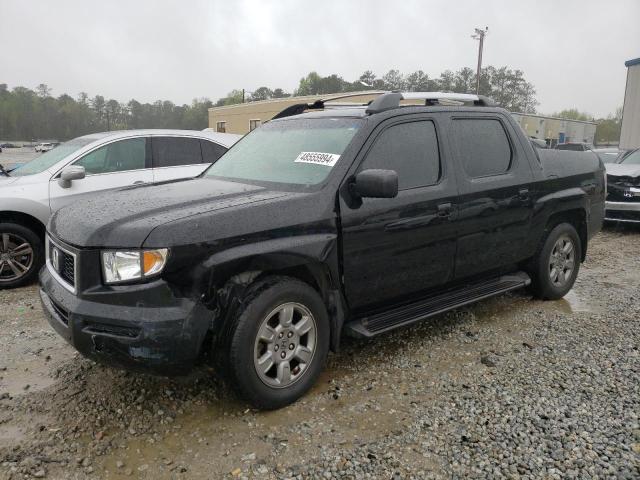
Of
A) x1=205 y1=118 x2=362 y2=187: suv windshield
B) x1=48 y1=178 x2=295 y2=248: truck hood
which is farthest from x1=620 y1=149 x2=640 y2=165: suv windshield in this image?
x1=48 y1=178 x2=295 y2=248: truck hood

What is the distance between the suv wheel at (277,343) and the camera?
2.82 m

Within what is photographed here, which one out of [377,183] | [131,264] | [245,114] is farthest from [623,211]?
[245,114]

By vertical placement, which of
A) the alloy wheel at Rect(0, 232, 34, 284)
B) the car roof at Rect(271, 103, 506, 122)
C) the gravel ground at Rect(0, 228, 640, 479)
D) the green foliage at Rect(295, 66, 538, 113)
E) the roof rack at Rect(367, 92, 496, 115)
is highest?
the green foliage at Rect(295, 66, 538, 113)

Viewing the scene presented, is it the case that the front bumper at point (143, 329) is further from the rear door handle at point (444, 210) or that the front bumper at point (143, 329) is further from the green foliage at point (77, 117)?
the green foliage at point (77, 117)

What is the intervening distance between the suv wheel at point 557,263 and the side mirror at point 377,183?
2.41 meters

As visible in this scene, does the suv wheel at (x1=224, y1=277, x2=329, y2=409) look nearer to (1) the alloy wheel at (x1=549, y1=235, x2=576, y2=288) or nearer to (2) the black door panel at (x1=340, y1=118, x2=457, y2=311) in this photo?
(2) the black door panel at (x1=340, y1=118, x2=457, y2=311)

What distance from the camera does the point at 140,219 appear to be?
2.79m

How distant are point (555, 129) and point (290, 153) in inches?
1898

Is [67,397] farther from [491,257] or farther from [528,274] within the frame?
[528,274]

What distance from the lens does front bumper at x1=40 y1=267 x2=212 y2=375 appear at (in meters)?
2.61

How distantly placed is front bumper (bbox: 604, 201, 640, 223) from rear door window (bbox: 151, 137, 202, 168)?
290 inches

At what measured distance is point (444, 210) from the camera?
3771 mm

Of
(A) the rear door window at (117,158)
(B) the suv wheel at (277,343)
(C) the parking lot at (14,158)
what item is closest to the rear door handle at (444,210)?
(B) the suv wheel at (277,343)

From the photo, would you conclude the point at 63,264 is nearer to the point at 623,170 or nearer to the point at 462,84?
the point at 623,170
